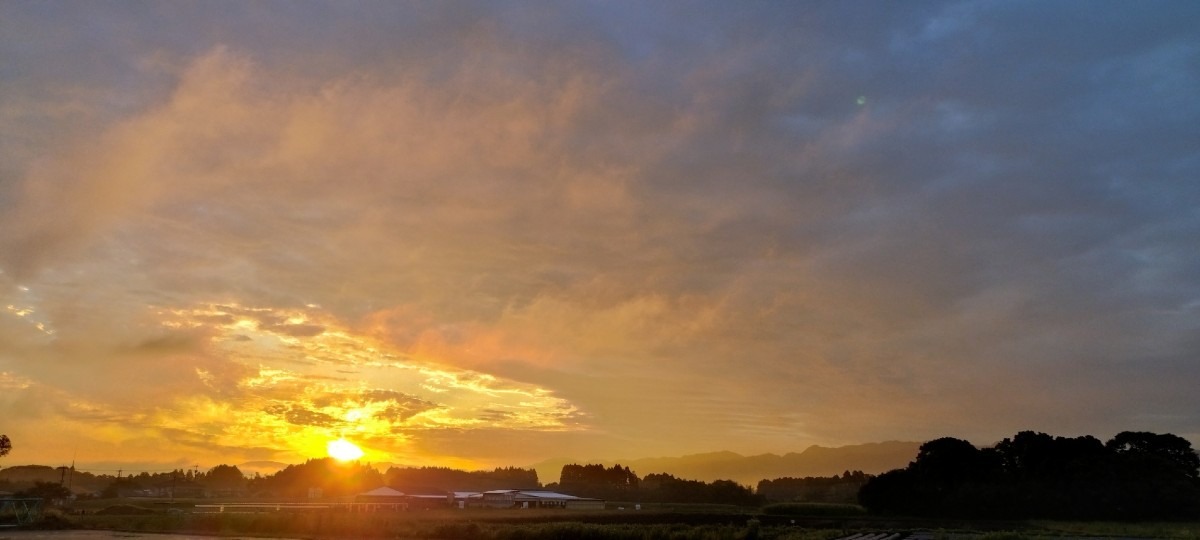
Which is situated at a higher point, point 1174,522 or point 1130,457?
point 1130,457

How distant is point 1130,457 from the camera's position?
67875 millimetres

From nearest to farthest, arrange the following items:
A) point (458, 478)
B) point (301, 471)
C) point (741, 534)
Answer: point (741, 534), point (301, 471), point (458, 478)

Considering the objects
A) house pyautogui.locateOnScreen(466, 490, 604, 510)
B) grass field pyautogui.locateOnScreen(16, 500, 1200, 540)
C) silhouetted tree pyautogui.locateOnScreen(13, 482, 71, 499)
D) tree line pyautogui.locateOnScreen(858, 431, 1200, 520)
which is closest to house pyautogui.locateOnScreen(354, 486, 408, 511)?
house pyautogui.locateOnScreen(466, 490, 604, 510)

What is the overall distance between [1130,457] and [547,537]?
2193 inches

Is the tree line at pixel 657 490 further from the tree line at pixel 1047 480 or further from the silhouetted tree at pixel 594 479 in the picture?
the tree line at pixel 1047 480

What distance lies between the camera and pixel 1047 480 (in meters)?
69.5

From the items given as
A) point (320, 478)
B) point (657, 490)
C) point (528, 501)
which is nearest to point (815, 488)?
point (657, 490)

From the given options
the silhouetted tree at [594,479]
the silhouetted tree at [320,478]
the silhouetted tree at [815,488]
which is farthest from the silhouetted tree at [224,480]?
the silhouetted tree at [815,488]

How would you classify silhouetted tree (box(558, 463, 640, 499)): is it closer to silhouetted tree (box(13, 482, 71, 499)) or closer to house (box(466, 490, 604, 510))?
house (box(466, 490, 604, 510))

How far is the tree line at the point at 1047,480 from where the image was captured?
61.8 metres

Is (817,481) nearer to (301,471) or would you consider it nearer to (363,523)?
(301,471)

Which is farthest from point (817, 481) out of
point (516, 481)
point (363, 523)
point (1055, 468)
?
point (363, 523)

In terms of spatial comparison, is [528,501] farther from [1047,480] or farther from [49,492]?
[1047,480]

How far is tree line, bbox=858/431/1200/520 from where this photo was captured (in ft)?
203
